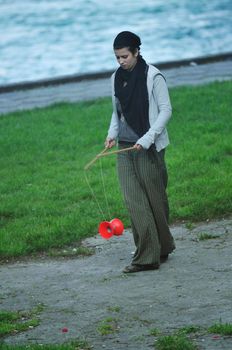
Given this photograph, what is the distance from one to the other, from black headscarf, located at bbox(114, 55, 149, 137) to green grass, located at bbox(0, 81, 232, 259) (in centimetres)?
172

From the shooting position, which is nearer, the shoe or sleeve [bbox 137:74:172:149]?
sleeve [bbox 137:74:172:149]

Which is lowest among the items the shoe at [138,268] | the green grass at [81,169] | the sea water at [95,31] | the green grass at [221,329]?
the sea water at [95,31]

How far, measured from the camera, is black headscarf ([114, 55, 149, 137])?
7156mm

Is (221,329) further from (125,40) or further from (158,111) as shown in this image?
(125,40)

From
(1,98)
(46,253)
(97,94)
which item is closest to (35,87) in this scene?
(1,98)

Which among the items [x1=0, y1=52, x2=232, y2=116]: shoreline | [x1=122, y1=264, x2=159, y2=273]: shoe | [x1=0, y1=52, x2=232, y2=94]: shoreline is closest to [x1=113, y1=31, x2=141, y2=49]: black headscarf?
[x1=122, y1=264, x2=159, y2=273]: shoe

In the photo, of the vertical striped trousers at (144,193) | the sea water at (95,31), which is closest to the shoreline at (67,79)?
the sea water at (95,31)

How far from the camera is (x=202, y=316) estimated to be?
6.24m

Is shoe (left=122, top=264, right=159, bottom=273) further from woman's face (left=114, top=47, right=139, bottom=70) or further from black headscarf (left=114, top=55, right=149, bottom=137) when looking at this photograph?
woman's face (left=114, top=47, right=139, bottom=70)

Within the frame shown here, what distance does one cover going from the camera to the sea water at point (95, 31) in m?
25.5

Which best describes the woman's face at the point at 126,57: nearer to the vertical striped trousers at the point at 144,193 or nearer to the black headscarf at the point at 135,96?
the black headscarf at the point at 135,96

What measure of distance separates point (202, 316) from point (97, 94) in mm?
10187

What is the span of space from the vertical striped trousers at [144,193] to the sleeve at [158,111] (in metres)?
0.22

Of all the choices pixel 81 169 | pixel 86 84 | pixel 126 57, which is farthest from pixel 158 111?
pixel 86 84
